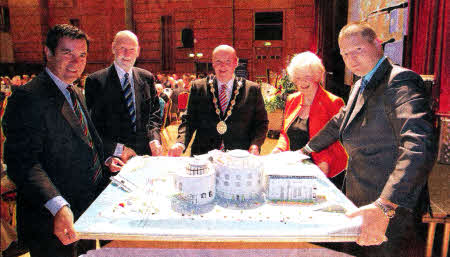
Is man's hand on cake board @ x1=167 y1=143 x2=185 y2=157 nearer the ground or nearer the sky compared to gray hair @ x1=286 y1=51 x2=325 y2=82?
nearer the ground

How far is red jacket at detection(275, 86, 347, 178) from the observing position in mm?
2229

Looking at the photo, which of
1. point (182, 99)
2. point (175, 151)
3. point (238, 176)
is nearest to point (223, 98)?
point (175, 151)

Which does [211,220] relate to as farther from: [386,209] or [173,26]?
[173,26]

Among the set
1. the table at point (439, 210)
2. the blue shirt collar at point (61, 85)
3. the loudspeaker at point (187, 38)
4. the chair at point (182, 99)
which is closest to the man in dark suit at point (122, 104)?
the blue shirt collar at point (61, 85)

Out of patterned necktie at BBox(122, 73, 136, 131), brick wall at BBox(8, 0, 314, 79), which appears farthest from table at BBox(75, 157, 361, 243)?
brick wall at BBox(8, 0, 314, 79)

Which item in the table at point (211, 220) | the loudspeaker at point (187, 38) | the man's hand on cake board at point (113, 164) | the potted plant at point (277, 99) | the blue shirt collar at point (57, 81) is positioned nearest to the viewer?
the table at point (211, 220)

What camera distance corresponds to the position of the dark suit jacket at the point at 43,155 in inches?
55.6

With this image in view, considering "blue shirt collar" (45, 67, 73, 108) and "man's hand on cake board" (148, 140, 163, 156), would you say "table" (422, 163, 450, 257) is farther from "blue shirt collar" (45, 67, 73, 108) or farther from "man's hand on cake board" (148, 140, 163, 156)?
"blue shirt collar" (45, 67, 73, 108)

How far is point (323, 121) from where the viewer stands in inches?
90.7

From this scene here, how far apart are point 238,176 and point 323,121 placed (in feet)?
3.70

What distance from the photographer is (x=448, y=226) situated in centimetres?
228

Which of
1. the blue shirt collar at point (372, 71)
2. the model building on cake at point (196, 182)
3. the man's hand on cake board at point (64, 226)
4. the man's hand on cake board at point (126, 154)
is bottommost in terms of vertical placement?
the man's hand on cake board at point (64, 226)

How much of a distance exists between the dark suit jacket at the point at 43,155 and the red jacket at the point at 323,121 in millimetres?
1370

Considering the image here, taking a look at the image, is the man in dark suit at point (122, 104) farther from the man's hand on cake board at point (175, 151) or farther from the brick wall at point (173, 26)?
the brick wall at point (173, 26)
